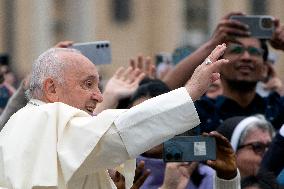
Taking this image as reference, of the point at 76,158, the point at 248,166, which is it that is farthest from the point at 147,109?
the point at 248,166

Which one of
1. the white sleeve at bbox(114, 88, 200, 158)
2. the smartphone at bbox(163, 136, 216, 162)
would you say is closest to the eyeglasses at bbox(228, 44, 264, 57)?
the smartphone at bbox(163, 136, 216, 162)

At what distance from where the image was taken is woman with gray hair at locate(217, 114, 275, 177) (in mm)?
7594

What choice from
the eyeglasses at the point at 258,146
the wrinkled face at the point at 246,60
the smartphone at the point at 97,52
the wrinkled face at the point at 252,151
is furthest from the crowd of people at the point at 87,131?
the wrinkled face at the point at 246,60

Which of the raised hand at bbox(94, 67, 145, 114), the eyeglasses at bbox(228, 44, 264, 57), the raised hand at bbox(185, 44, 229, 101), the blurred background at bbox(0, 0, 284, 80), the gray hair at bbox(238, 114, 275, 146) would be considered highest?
the raised hand at bbox(185, 44, 229, 101)

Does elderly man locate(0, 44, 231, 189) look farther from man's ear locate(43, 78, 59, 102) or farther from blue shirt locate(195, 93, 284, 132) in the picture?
blue shirt locate(195, 93, 284, 132)

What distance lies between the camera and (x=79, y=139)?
5.49m

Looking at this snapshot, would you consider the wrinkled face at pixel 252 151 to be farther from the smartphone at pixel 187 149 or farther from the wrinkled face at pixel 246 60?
the smartphone at pixel 187 149

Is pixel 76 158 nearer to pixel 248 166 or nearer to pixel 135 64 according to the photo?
pixel 248 166

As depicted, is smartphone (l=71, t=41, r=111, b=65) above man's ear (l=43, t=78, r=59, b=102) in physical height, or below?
below

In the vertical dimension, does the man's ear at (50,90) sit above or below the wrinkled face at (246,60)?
above

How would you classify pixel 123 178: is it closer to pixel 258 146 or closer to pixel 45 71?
pixel 45 71

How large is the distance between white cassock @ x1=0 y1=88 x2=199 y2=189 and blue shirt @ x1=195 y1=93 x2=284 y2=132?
279 cm

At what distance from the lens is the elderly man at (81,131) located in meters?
5.40

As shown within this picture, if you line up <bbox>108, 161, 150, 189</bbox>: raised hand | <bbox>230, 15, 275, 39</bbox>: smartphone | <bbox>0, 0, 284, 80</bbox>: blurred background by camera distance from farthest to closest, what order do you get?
<bbox>0, 0, 284, 80</bbox>: blurred background < <bbox>230, 15, 275, 39</bbox>: smartphone < <bbox>108, 161, 150, 189</bbox>: raised hand
